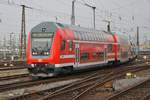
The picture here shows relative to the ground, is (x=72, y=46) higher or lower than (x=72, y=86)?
higher

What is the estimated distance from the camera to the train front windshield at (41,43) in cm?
1869

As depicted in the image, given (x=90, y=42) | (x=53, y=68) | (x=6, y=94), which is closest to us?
(x=6, y=94)

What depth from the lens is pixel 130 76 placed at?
19438 millimetres

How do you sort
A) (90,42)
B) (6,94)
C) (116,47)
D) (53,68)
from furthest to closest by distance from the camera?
(116,47) < (90,42) < (53,68) < (6,94)

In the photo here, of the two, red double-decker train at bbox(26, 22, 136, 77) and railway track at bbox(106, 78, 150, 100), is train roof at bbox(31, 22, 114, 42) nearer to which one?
red double-decker train at bbox(26, 22, 136, 77)

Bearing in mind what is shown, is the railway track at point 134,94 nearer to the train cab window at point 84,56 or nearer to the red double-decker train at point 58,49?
the red double-decker train at point 58,49

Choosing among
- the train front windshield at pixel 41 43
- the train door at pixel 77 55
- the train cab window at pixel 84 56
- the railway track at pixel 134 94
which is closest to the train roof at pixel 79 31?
the train front windshield at pixel 41 43

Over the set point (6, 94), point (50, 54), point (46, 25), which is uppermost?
point (46, 25)

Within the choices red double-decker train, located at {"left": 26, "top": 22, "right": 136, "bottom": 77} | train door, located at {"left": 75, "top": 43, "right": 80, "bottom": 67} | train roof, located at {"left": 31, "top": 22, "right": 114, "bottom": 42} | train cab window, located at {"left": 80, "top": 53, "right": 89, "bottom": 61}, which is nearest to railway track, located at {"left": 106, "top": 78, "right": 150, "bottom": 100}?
red double-decker train, located at {"left": 26, "top": 22, "right": 136, "bottom": 77}

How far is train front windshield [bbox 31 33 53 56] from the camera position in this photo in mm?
18688

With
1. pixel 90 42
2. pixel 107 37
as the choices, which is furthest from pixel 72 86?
pixel 107 37

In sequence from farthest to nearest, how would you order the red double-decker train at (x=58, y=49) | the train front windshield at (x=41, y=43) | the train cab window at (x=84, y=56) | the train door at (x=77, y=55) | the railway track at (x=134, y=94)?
the train cab window at (x=84, y=56)
the train door at (x=77, y=55)
the train front windshield at (x=41, y=43)
the red double-decker train at (x=58, y=49)
the railway track at (x=134, y=94)

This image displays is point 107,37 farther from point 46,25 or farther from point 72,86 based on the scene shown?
point 72,86

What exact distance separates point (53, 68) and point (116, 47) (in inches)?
461
